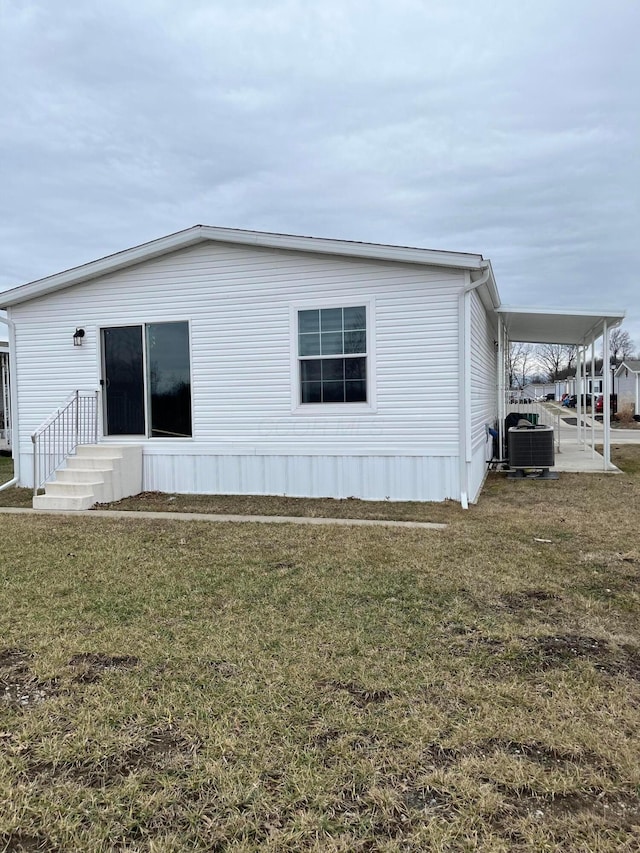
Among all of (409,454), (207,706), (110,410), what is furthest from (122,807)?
(110,410)

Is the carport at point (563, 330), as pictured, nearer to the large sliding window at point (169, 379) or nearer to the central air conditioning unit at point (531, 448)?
the central air conditioning unit at point (531, 448)

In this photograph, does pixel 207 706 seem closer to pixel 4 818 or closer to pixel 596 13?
pixel 4 818

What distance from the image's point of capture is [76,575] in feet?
15.1

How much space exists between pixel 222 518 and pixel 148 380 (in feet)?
10.2

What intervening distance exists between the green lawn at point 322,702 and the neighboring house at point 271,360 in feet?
9.86

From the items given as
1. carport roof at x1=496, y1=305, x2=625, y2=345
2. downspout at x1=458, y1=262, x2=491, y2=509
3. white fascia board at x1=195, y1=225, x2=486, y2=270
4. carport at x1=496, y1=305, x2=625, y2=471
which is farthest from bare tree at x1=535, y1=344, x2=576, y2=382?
white fascia board at x1=195, y1=225, x2=486, y2=270

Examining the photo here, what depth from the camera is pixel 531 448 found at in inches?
388

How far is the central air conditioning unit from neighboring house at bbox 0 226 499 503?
85 centimetres

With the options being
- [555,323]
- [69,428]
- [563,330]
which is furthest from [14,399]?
[563,330]

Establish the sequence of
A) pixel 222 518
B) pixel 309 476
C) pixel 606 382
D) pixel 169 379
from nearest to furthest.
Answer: pixel 222 518 < pixel 309 476 < pixel 169 379 < pixel 606 382

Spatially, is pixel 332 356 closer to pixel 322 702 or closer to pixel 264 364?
pixel 264 364

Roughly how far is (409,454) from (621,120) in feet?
37.3

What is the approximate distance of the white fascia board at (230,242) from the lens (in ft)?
24.1

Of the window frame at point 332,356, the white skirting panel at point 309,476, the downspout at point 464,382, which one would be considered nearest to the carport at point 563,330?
the downspout at point 464,382
